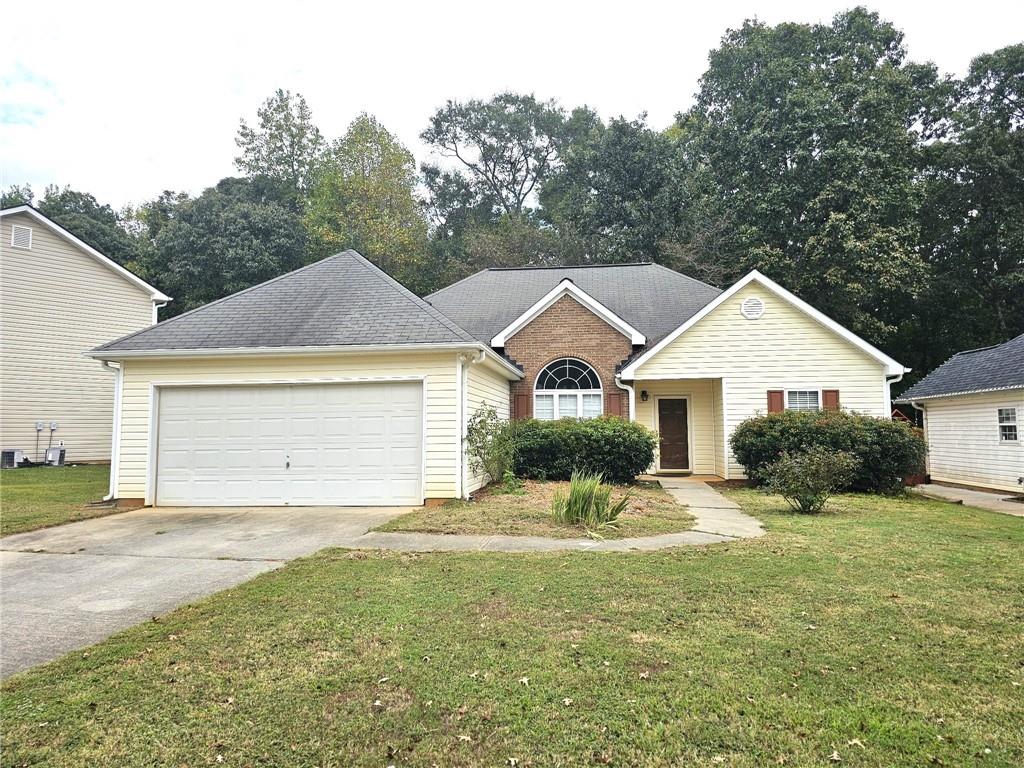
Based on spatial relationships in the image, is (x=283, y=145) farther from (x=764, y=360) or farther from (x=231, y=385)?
(x=764, y=360)

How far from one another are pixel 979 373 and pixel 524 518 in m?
14.8

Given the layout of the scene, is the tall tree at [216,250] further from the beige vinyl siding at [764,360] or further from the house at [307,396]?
the beige vinyl siding at [764,360]

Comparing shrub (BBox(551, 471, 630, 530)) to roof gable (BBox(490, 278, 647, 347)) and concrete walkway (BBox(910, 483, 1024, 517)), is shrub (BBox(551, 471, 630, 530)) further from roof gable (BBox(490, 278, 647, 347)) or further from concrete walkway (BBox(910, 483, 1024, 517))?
roof gable (BBox(490, 278, 647, 347))

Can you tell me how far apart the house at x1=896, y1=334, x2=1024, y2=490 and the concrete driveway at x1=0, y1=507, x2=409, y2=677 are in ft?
48.8

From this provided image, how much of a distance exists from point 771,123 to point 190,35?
82.4 feet

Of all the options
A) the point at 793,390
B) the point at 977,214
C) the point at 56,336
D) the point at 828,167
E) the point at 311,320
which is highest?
the point at 828,167

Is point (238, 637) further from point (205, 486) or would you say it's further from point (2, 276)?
point (2, 276)

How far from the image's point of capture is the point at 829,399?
15.7m

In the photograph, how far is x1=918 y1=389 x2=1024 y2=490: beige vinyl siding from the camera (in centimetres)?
1488

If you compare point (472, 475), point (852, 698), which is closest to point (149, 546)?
point (472, 475)

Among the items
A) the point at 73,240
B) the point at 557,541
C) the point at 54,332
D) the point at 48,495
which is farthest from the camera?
the point at 73,240

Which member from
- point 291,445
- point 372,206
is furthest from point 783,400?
point 372,206

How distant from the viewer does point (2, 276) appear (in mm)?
18359

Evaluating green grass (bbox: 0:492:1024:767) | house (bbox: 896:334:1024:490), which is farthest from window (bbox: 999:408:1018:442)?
green grass (bbox: 0:492:1024:767)
